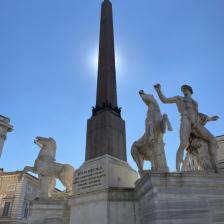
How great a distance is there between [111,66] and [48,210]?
6.22 m

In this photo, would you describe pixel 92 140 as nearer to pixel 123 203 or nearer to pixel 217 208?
pixel 123 203

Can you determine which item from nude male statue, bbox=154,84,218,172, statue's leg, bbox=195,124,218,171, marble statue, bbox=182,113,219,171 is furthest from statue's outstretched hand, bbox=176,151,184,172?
statue's leg, bbox=195,124,218,171

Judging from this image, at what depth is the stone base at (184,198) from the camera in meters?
5.56

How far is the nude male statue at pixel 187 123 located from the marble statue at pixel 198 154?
10 cm

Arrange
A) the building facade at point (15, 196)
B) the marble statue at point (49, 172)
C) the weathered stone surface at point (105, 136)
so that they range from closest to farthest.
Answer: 1. the weathered stone surface at point (105, 136)
2. the marble statue at point (49, 172)
3. the building facade at point (15, 196)

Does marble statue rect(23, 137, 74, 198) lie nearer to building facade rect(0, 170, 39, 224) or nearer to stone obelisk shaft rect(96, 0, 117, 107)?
stone obelisk shaft rect(96, 0, 117, 107)

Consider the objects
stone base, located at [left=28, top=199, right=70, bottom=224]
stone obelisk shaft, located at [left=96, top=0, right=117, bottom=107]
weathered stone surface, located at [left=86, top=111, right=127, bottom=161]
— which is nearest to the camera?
weathered stone surface, located at [left=86, top=111, right=127, bottom=161]

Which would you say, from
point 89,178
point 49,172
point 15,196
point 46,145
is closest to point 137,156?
point 89,178

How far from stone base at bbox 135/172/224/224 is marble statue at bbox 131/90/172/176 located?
150cm

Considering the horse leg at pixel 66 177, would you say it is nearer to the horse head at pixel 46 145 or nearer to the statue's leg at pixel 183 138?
the horse head at pixel 46 145

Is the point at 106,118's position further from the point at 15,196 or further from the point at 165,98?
the point at 15,196

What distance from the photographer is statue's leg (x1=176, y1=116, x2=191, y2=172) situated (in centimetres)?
708

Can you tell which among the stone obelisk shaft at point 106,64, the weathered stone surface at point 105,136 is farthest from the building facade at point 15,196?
the weathered stone surface at point 105,136

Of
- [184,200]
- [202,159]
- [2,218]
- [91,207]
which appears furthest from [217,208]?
[2,218]
